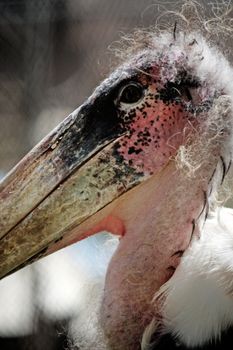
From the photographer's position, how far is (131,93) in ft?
3.76

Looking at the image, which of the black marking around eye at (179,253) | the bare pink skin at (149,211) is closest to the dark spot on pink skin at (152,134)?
the bare pink skin at (149,211)

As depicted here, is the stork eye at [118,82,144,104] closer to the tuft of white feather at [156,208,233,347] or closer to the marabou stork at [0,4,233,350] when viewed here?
the marabou stork at [0,4,233,350]

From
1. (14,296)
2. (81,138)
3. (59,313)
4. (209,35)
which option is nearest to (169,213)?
(81,138)

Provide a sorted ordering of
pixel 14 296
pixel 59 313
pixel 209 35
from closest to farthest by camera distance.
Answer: pixel 209 35
pixel 59 313
pixel 14 296

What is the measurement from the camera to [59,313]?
192cm

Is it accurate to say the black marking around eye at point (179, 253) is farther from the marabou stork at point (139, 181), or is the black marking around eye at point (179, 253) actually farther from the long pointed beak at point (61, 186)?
the long pointed beak at point (61, 186)

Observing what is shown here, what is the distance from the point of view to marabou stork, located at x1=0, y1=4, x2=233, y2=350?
110 centimetres

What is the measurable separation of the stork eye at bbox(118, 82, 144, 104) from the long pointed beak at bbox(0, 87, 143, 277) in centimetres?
2

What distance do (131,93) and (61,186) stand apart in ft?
0.54

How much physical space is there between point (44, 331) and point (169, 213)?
0.86 meters

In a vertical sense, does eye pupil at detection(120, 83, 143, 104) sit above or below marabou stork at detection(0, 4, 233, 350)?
above

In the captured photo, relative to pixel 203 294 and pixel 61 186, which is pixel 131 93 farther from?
pixel 203 294

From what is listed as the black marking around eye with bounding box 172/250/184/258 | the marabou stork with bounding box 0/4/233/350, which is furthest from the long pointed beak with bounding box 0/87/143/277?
the black marking around eye with bounding box 172/250/184/258

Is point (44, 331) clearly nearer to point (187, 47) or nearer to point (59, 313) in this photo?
point (59, 313)
